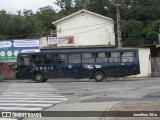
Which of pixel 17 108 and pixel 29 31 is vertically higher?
pixel 29 31

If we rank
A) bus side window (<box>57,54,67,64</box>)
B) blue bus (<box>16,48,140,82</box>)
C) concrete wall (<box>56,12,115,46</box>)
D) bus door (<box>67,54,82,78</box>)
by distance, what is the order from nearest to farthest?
blue bus (<box>16,48,140,82</box>) < bus door (<box>67,54,82,78</box>) < bus side window (<box>57,54,67,64</box>) < concrete wall (<box>56,12,115,46</box>)

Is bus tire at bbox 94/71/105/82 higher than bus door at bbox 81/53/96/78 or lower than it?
lower

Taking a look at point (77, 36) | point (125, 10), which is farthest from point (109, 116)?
point (125, 10)

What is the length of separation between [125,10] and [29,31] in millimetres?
18228

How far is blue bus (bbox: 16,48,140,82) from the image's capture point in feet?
124

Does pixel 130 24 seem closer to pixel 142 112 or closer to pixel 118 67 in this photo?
pixel 118 67

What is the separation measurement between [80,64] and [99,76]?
1.91 m

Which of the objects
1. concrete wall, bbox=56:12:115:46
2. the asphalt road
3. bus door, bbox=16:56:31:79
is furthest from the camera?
concrete wall, bbox=56:12:115:46

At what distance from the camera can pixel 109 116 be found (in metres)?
12.8

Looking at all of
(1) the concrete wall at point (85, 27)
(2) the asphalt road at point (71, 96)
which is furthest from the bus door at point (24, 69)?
(1) the concrete wall at point (85, 27)

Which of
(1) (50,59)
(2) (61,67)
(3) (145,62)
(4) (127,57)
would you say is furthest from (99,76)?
(3) (145,62)

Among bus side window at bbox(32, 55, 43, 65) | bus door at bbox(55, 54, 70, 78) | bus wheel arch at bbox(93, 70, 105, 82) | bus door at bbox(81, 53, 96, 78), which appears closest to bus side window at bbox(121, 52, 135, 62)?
bus wheel arch at bbox(93, 70, 105, 82)

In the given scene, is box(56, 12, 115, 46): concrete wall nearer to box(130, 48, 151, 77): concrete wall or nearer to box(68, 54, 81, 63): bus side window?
box(130, 48, 151, 77): concrete wall

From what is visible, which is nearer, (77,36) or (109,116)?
(109,116)
